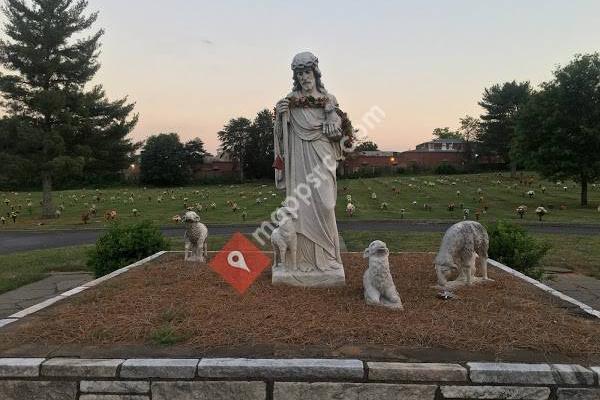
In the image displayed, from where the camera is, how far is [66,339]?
4230 millimetres

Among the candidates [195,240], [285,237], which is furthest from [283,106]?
[195,240]

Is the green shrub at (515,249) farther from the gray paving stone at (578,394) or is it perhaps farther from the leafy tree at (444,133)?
the leafy tree at (444,133)

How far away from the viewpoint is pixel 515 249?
8.00 metres

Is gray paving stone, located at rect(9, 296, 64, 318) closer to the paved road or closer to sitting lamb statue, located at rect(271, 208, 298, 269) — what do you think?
sitting lamb statue, located at rect(271, 208, 298, 269)

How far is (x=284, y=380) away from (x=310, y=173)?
10.4 ft

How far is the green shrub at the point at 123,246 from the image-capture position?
8.25 metres

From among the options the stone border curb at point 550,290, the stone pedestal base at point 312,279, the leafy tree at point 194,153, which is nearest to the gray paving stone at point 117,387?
the stone pedestal base at point 312,279

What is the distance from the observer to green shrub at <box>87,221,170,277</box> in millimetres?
8250

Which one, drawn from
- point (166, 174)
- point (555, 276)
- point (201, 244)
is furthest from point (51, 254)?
point (166, 174)

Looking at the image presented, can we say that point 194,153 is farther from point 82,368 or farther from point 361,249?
point 82,368

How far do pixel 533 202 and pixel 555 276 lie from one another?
49.4 feet

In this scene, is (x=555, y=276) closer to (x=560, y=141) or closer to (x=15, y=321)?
(x=15, y=321)

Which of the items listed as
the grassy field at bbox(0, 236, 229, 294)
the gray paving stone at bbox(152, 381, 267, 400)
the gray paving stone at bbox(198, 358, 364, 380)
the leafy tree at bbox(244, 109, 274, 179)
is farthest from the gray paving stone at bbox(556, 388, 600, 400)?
the leafy tree at bbox(244, 109, 274, 179)

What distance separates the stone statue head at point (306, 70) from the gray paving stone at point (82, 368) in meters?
4.18
